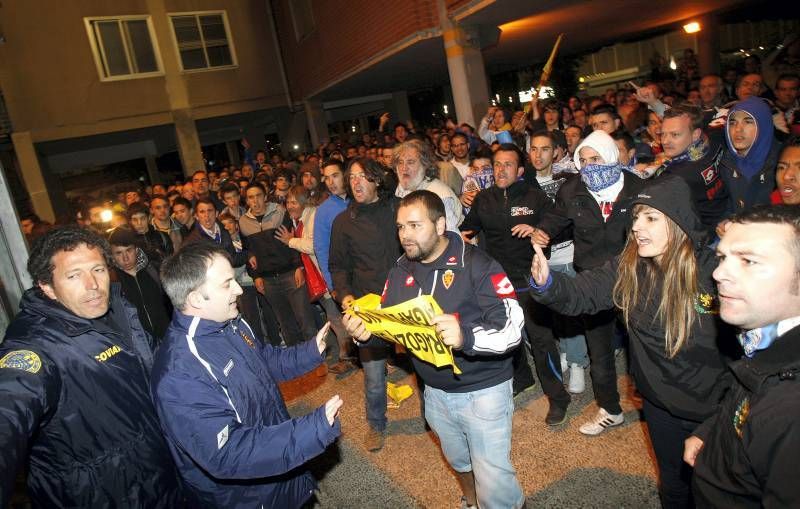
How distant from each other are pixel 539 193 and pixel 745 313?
2831 mm

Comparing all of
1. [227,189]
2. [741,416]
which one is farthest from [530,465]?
[227,189]

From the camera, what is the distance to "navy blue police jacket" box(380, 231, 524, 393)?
9.36 ft

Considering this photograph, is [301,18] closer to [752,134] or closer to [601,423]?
[752,134]

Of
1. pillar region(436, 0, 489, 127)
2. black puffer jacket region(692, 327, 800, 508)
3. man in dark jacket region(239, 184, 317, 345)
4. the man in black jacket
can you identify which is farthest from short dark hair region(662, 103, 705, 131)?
pillar region(436, 0, 489, 127)

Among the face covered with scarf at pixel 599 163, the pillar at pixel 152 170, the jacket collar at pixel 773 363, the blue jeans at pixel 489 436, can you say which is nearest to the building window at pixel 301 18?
the pillar at pixel 152 170

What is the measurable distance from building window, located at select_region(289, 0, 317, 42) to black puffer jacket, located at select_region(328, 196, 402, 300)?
1529 centimetres

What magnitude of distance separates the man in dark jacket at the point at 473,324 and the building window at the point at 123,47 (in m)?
19.8

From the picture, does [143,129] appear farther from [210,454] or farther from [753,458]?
[753,458]

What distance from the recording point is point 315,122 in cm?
2111

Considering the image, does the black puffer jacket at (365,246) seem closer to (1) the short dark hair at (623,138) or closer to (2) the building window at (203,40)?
(1) the short dark hair at (623,138)

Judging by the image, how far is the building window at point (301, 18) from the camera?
1789 centimetres

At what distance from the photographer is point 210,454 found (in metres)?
2.15

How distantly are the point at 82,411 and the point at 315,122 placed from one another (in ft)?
65.4

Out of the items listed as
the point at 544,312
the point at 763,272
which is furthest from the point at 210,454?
the point at 544,312
